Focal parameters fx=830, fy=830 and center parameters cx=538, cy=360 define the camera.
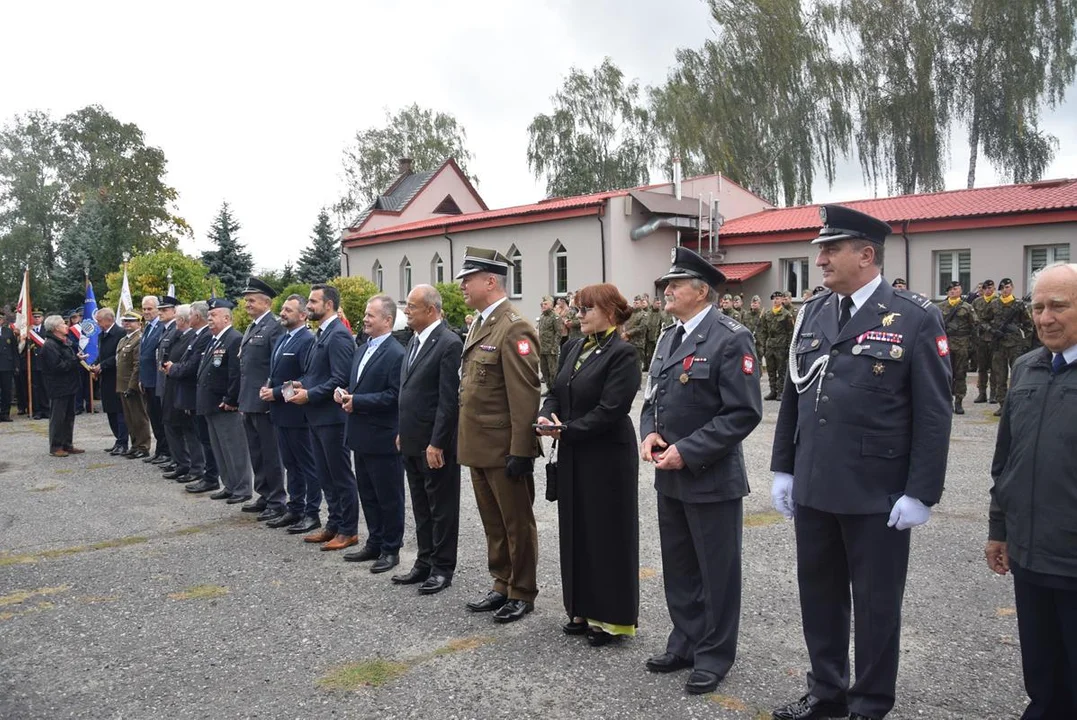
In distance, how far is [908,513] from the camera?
10.6 feet

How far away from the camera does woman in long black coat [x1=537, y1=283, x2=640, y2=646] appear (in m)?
4.49

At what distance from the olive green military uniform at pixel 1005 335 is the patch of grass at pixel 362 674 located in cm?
1238

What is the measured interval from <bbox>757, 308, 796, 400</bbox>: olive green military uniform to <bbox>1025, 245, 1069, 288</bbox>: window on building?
30.5ft

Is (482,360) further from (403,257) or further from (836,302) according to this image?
(403,257)

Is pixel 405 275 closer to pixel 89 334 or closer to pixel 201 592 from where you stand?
pixel 89 334

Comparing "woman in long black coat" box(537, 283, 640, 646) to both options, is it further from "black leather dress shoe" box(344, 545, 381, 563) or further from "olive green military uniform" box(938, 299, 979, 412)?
"olive green military uniform" box(938, 299, 979, 412)

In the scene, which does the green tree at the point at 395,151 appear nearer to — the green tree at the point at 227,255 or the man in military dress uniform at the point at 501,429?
the green tree at the point at 227,255

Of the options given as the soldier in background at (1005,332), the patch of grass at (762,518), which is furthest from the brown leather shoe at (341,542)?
the soldier in background at (1005,332)

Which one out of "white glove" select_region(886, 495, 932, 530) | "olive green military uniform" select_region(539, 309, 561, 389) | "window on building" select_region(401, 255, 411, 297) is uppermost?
"window on building" select_region(401, 255, 411, 297)

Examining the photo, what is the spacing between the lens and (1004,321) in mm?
13727

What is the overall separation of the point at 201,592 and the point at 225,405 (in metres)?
2.87

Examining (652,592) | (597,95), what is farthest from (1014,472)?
(597,95)

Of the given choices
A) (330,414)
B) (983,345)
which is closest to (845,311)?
(330,414)

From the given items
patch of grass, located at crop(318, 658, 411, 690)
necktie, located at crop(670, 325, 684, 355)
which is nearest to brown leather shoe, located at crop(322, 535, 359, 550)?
patch of grass, located at crop(318, 658, 411, 690)
